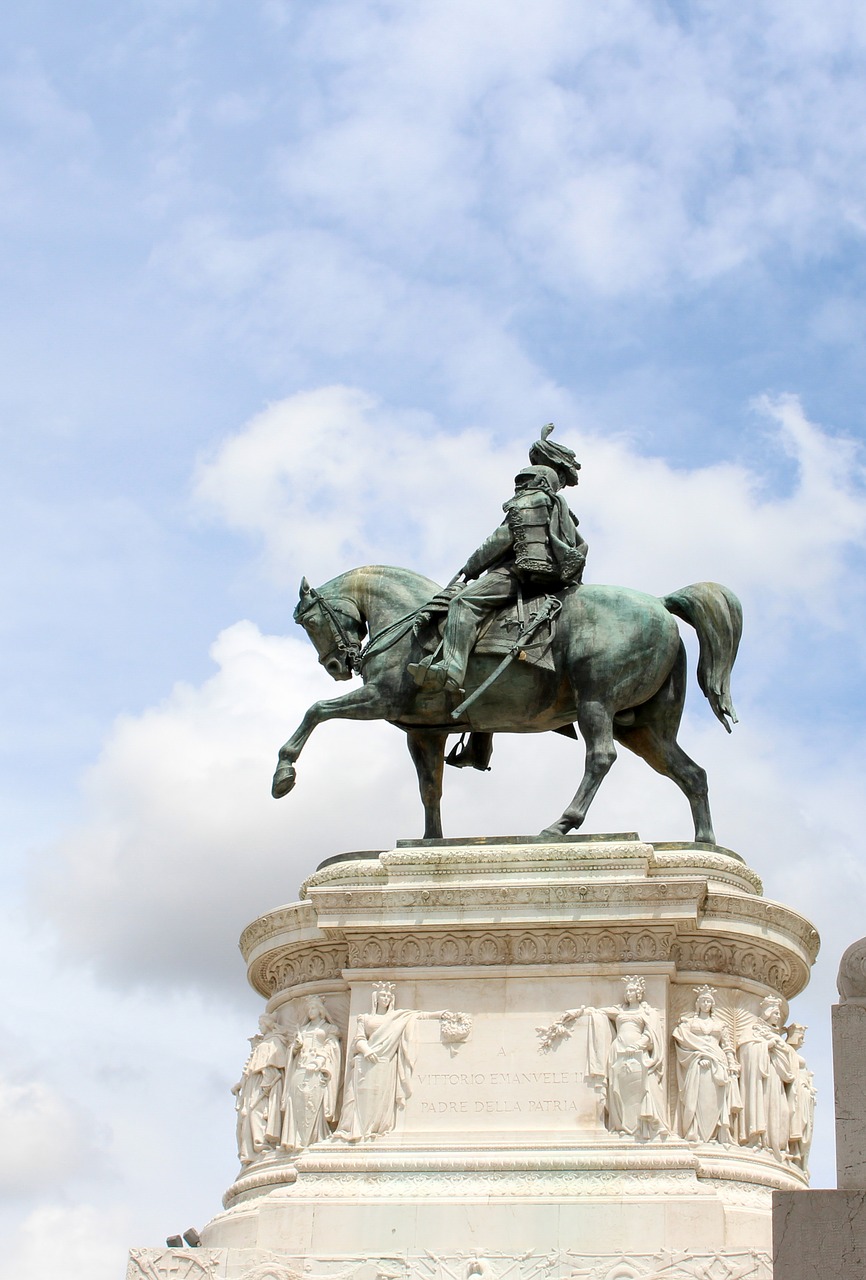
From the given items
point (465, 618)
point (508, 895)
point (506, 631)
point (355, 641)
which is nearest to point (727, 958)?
point (508, 895)

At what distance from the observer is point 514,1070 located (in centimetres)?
1873

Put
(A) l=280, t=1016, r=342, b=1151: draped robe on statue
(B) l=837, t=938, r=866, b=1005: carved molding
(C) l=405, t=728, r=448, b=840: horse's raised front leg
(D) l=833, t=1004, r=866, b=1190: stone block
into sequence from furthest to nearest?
(C) l=405, t=728, r=448, b=840: horse's raised front leg → (A) l=280, t=1016, r=342, b=1151: draped robe on statue → (B) l=837, t=938, r=866, b=1005: carved molding → (D) l=833, t=1004, r=866, b=1190: stone block

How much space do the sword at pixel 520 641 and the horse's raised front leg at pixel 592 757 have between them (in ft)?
3.51

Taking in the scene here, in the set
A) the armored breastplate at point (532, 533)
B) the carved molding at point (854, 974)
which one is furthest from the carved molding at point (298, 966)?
the carved molding at point (854, 974)

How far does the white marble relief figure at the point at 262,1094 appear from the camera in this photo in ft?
65.0

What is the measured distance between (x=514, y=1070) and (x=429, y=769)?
4.60 meters

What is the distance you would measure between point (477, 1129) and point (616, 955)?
2420 millimetres

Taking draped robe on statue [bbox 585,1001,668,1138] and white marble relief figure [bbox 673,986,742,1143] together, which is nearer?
draped robe on statue [bbox 585,1001,668,1138]

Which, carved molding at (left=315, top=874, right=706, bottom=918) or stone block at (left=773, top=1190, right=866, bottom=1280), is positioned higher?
carved molding at (left=315, top=874, right=706, bottom=918)

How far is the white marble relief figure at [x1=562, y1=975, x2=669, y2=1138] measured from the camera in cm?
1814

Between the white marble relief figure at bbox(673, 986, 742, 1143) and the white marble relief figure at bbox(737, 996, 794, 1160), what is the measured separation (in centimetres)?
14

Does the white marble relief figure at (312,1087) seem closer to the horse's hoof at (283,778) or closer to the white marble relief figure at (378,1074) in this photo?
the white marble relief figure at (378,1074)

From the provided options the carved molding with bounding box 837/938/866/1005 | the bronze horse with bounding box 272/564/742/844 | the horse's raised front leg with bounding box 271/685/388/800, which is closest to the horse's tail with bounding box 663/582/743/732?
the bronze horse with bounding box 272/564/742/844

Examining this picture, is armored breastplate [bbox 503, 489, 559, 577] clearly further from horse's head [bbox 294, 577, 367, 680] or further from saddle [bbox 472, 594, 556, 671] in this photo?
horse's head [bbox 294, 577, 367, 680]
